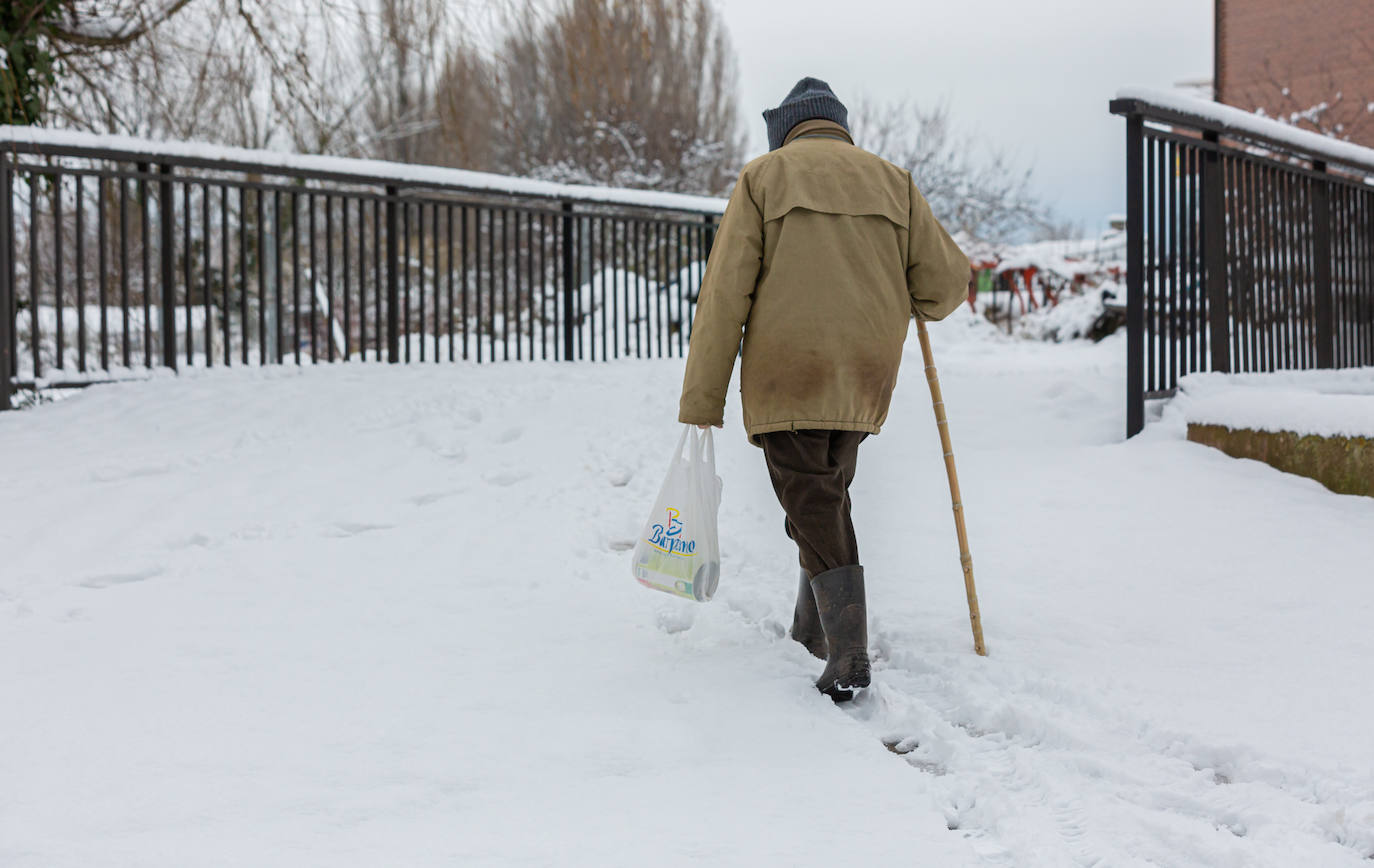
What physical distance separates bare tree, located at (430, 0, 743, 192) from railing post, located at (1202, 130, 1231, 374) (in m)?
3.44

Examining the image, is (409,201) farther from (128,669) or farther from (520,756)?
(520,756)

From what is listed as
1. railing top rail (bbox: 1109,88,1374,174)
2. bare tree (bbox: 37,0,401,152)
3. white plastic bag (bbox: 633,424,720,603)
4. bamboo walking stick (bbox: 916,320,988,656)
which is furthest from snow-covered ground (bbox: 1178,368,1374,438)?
bare tree (bbox: 37,0,401,152)

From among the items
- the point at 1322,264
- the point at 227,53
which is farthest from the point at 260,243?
the point at 1322,264

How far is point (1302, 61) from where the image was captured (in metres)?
18.3

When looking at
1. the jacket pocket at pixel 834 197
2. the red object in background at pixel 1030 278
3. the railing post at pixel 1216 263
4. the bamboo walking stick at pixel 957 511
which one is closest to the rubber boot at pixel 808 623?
the bamboo walking stick at pixel 957 511

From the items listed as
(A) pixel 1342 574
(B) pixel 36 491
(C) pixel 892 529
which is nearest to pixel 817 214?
(C) pixel 892 529

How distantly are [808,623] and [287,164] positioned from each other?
189 inches

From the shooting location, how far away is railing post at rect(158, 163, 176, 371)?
19.3ft

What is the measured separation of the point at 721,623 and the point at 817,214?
1396mm

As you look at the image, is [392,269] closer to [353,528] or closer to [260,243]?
[260,243]

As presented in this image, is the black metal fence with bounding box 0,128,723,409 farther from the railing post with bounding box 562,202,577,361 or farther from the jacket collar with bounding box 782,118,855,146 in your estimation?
the jacket collar with bounding box 782,118,855,146

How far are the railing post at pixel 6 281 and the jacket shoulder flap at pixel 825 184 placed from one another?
15.8ft

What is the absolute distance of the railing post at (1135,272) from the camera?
5031 millimetres

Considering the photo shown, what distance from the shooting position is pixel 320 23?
6.74 m
